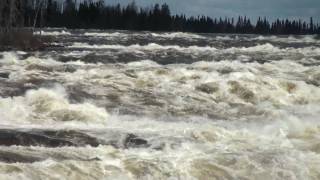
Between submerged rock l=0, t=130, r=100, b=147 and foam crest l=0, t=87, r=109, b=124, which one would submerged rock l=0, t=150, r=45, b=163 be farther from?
foam crest l=0, t=87, r=109, b=124

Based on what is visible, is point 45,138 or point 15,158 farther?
point 45,138

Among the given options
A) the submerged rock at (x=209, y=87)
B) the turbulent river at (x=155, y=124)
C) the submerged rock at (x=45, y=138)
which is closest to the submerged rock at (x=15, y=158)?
the turbulent river at (x=155, y=124)

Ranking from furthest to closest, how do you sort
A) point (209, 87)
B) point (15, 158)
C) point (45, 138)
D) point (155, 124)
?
point (209, 87), point (155, 124), point (45, 138), point (15, 158)

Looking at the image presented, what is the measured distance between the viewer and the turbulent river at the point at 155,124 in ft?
28.9

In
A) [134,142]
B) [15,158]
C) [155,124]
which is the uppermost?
[15,158]

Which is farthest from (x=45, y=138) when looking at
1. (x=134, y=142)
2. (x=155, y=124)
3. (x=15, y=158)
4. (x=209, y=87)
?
(x=209, y=87)

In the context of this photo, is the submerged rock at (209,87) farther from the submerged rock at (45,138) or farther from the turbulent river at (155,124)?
the submerged rock at (45,138)

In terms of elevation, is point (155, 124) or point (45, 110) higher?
point (45, 110)

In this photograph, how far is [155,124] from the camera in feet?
41.0

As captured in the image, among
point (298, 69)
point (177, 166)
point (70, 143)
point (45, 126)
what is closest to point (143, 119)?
point (45, 126)

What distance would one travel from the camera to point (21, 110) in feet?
41.8

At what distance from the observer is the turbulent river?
8797 mm

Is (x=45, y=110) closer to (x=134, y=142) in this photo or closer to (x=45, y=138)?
(x=45, y=138)

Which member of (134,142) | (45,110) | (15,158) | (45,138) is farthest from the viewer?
(45,110)
